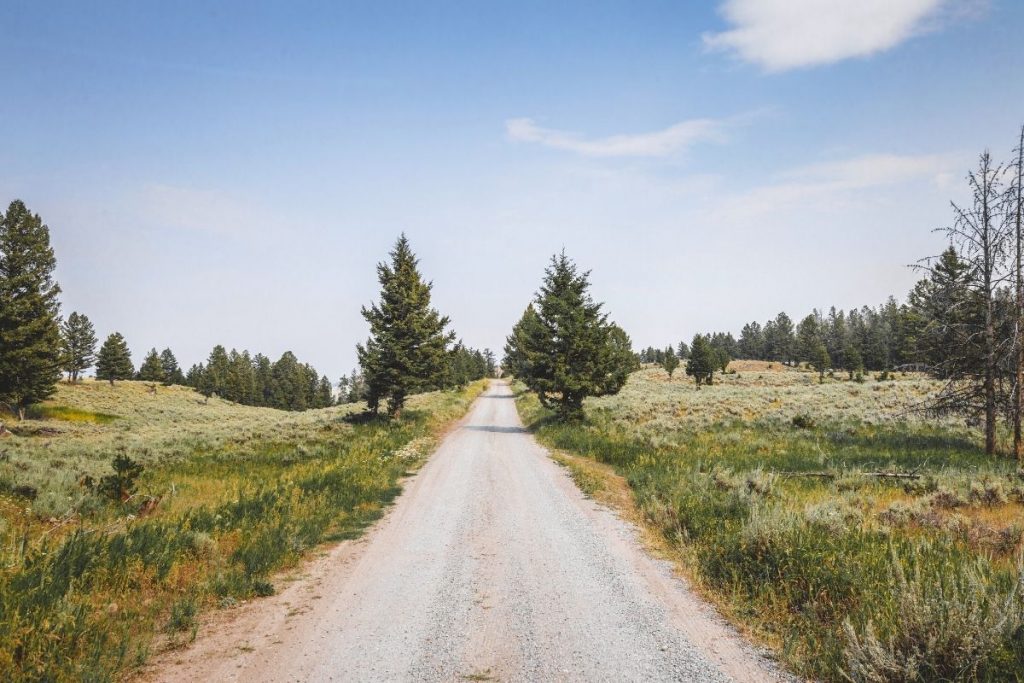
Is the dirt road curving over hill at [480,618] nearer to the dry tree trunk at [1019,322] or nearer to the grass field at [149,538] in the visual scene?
the grass field at [149,538]

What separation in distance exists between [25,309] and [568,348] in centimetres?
4089

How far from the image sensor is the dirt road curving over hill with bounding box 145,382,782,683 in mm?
5066

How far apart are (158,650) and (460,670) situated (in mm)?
3338

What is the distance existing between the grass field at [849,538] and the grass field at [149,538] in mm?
6579

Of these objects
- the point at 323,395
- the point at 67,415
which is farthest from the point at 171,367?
the point at 67,415

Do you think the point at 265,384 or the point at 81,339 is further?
the point at 265,384

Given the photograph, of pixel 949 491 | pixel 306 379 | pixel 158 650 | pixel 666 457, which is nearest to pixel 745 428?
pixel 666 457

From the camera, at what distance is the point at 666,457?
17.8 metres

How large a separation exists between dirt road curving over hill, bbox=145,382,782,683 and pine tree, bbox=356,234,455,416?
20.5 metres

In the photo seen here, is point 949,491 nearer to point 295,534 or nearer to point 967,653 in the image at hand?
point 967,653

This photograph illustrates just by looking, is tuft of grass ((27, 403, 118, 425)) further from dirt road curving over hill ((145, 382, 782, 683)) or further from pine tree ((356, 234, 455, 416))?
dirt road curving over hill ((145, 382, 782, 683))

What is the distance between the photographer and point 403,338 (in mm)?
31406

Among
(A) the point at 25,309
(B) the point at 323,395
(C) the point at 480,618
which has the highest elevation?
(A) the point at 25,309

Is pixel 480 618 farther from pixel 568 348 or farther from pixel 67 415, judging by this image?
pixel 67 415
